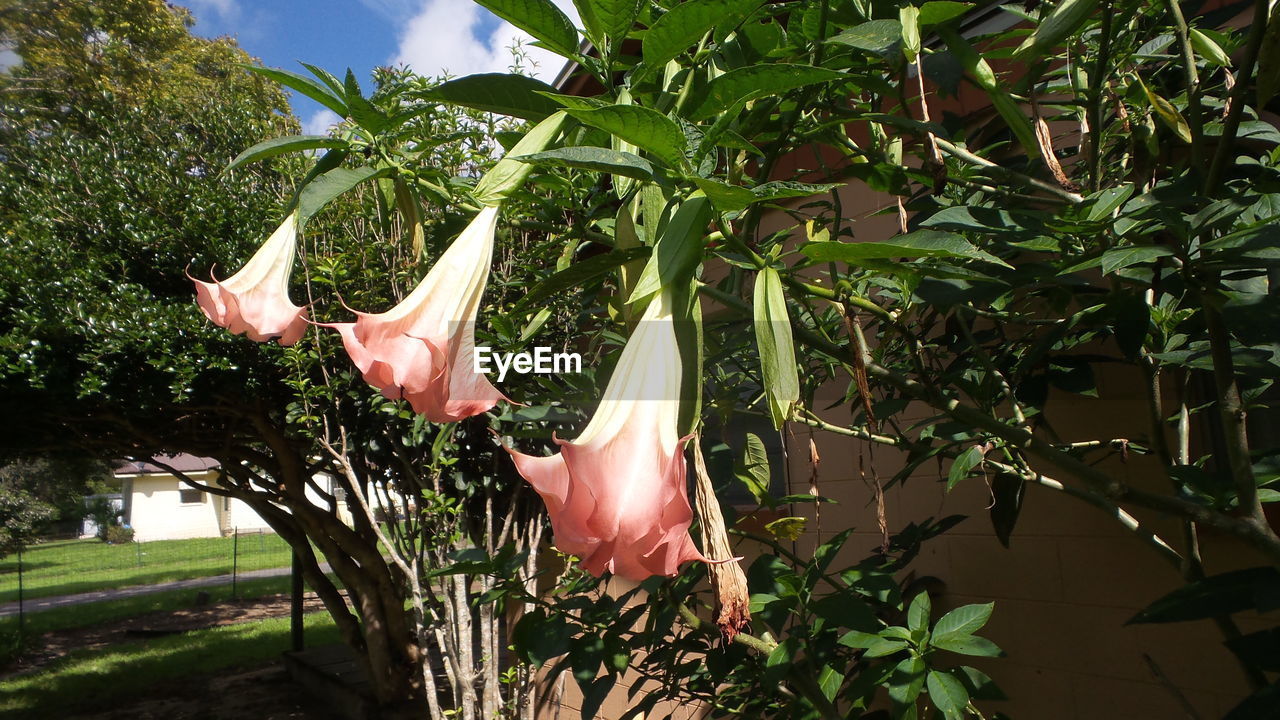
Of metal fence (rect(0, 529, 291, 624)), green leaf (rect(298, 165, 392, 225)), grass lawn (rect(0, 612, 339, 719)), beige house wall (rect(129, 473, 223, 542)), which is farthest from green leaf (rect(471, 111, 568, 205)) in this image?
beige house wall (rect(129, 473, 223, 542))

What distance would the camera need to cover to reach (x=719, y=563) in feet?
1.55

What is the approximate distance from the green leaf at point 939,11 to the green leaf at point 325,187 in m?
0.54

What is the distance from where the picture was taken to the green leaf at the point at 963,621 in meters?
→ 1.07

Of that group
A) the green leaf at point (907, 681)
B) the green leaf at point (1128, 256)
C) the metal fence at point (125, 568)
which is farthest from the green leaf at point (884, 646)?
the metal fence at point (125, 568)

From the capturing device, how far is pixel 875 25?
71 centimetres

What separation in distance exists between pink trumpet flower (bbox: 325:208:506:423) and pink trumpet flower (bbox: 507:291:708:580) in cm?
9

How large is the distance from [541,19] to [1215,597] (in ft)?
2.75

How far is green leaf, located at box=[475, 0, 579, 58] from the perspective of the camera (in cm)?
55

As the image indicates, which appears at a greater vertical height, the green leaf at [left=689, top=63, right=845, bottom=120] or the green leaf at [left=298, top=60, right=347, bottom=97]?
the green leaf at [left=298, top=60, right=347, bottom=97]

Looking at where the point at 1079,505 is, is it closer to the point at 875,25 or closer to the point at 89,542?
the point at 875,25

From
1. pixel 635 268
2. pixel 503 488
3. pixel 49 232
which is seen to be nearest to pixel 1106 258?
pixel 635 268

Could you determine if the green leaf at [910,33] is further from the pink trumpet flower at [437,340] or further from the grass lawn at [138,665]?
the grass lawn at [138,665]

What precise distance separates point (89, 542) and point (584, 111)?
94.4 ft

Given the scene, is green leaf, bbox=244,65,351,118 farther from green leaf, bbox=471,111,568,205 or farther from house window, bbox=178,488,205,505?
house window, bbox=178,488,205,505
